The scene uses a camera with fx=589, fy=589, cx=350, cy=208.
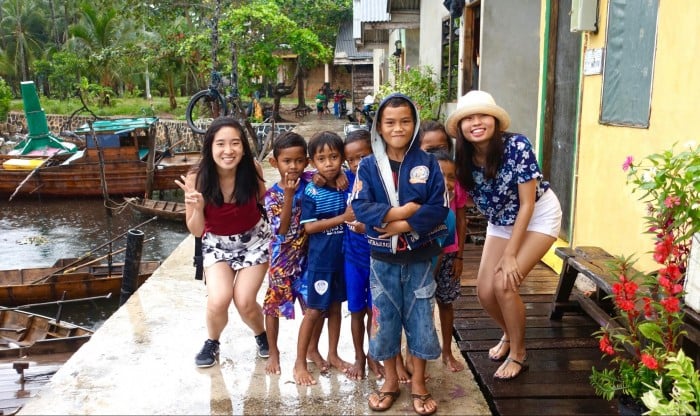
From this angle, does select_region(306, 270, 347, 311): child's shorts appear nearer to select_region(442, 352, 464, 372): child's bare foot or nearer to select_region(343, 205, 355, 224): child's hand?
select_region(343, 205, 355, 224): child's hand

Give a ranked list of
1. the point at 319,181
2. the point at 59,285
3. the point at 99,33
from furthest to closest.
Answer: the point at 99,33 → the point at 59,285 → the point at 319,181

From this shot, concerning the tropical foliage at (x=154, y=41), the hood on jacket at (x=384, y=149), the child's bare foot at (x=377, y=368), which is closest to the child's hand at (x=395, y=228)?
the hood on jacket at (x=384, y=149)

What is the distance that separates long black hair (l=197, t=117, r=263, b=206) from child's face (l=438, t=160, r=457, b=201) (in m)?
1.12

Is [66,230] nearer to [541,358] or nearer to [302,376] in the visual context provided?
[302,376]

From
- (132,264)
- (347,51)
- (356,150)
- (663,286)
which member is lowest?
(132,264)

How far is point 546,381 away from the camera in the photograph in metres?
3.25

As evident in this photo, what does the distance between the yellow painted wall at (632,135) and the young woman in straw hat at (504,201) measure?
551mm

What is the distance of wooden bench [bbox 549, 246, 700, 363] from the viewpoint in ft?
11.2

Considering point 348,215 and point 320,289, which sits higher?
point 348,215

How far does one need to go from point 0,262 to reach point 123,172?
5357 mm

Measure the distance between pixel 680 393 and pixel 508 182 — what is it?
124 centimetres

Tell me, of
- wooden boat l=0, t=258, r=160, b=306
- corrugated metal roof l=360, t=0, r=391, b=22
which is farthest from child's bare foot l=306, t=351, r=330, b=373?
corrugated metal roof l=360, t=0, r=391, b=22

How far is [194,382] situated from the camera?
11.1 ft

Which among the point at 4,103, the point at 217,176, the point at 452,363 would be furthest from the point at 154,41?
Result: the point at 452,363
